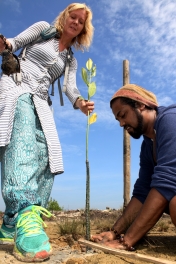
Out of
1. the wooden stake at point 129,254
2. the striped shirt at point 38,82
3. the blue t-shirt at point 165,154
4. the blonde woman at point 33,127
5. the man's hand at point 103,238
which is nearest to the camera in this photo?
the wooden stake at point 129,254

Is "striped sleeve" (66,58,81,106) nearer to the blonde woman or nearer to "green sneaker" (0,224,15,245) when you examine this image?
the blonde woman

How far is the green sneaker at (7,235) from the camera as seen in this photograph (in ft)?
7.48

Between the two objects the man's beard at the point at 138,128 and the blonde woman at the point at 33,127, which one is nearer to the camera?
the blonde woman at the point at 33,127

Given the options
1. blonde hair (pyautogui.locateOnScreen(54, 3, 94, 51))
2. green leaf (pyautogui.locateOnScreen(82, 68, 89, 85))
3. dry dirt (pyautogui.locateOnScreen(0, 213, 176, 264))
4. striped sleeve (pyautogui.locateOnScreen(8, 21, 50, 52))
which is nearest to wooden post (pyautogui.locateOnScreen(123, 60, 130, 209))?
dry dirt (pyautogui.locateOnScreen(0, 213, 176, 264))

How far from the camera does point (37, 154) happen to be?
2.27 meters

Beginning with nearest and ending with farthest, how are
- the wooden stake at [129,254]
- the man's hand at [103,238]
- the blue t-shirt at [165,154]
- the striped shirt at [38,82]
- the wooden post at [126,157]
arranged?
1. the wooden stake at [129,254]
2. the blue t-shirt at [165,154]
3. the striped shirt at [38,82]
4. the man's hand at [103,238]
5. the wooden post at [126,157]

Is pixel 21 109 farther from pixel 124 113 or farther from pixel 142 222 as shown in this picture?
pixel 142 222

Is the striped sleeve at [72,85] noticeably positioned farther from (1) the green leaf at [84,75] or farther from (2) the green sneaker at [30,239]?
(2) the green sneaker at [30,239]

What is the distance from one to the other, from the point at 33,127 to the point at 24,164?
32 centimetres

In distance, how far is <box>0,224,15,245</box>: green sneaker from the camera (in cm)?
228

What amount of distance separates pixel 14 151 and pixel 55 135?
1.38 feet

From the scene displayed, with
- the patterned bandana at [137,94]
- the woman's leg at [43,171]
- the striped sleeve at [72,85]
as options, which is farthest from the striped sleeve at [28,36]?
the patterned bandana at [137,94]

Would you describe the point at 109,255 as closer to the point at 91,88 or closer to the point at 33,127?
the point at 33,127

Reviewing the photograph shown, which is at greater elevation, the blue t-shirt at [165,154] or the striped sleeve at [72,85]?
the striped sleeve at [72,85]
